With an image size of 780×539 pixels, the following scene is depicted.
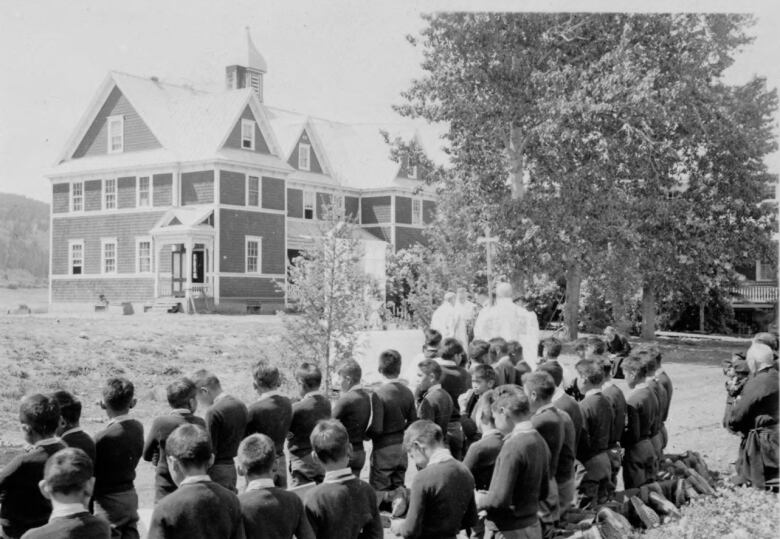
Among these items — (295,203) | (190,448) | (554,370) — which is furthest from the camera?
(295,203)

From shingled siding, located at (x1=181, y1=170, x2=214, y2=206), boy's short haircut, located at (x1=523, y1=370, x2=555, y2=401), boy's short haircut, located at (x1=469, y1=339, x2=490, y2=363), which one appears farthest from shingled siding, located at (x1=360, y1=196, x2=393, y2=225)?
boy's short haircut, located at (x1=523, y1=370, x2=555, y2=401)

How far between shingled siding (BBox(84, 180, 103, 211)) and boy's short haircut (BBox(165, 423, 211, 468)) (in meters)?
34.9

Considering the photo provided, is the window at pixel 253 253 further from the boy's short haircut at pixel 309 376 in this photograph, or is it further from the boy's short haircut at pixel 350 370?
the boy's short haircut at pixel 309 376

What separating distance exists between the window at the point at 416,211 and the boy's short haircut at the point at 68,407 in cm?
4045

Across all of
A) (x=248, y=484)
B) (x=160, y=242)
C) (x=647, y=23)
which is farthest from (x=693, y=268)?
(x=248, y=484)

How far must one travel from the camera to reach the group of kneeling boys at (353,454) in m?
4.52

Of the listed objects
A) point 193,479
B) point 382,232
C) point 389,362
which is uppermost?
point 382,232

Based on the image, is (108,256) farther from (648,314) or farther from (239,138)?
(648,314)

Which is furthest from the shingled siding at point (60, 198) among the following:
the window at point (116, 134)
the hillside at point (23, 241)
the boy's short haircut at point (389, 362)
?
the boy's short haircut at point (389, 362)

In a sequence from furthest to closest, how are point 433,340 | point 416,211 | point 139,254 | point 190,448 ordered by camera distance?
point 416,211, point 139,254, point 433,340, point 190,448

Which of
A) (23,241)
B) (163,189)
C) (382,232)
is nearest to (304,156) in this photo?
(382,232)

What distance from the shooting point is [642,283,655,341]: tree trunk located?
32.7 metres

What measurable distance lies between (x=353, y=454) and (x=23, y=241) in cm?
7760

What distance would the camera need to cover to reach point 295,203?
136 ft
